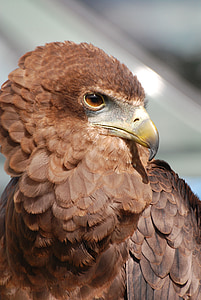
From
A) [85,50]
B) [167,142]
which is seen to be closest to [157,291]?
[85,50]

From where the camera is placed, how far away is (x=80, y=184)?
148 centimetres

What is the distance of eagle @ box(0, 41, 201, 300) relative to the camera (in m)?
1.47

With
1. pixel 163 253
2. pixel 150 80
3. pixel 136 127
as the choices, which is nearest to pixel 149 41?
pixel 150 80

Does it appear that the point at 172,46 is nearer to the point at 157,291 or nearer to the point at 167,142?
the point at 167,142

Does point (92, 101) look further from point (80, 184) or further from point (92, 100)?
point (80, 184)

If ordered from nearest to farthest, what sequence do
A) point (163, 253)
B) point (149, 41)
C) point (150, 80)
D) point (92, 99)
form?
point (92, 99), point (163, 253), point (150, 80), point (149, 41)

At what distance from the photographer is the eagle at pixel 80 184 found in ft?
4.81

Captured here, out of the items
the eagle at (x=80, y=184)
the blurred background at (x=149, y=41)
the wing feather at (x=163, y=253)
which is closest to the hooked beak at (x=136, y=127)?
the eagle at (x=80, y=184)

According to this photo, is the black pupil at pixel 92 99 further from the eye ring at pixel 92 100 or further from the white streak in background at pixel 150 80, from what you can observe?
the white streak in background at pixel 150 80

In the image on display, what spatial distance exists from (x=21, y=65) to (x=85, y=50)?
0.31 meters

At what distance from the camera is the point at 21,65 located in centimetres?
162

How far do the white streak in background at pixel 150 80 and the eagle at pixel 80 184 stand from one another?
179cm

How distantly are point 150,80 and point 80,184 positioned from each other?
85.3 inches

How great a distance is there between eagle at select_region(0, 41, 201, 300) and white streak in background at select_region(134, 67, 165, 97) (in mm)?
1792
